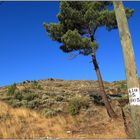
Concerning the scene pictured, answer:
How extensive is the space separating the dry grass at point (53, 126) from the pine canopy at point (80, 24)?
4853 millimetres

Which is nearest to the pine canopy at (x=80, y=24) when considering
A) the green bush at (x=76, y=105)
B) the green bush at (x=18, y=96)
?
the green bush at (x=76, y=105)

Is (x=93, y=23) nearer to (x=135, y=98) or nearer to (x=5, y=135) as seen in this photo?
(x=5, y=135)

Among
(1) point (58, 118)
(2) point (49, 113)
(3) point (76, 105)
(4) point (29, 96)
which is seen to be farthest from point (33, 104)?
(1) point (58, 118)

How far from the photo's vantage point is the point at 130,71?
8.21 meters

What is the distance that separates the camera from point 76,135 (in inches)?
839

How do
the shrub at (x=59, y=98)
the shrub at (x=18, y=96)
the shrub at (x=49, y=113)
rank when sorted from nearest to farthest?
the shrub at (x=49, y=113) < the shrub at (x=59, y=98) < the shrub at (x=18, y=96)

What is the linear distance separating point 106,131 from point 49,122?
4.11m

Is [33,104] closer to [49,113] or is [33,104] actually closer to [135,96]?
[49,113]

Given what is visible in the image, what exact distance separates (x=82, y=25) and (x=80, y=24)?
0.19 m

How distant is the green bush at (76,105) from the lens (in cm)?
2691

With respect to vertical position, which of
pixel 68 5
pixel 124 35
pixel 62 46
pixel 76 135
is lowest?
pixel 76 135

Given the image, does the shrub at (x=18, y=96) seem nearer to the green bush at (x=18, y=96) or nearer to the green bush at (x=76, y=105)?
the green bush at (x=18, y=96)

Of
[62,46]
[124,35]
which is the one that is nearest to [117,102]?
[62,46]

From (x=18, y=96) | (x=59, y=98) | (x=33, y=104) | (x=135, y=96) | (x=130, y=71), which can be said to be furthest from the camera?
(x=18, y=96)
